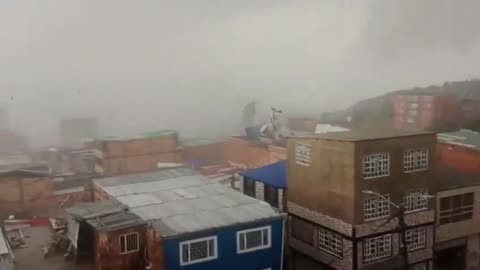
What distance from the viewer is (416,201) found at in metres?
5.10

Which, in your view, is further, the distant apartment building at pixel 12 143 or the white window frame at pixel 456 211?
the distant apartment building at pixel 12 143

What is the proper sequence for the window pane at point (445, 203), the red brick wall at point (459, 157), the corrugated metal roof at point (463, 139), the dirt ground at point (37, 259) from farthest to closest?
the corrugated metal roof at point (463, 139)
the red brick wall at point (459, 157)
the window pane at point (445, 203)
the dirt ground at point (37, 259)

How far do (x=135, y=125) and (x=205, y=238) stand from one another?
40.8 ft

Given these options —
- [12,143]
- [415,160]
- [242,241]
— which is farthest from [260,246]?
[12,143]

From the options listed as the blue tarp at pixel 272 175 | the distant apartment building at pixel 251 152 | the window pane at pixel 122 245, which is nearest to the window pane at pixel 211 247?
the window pane at pixel 122 245

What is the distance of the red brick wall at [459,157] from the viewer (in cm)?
687

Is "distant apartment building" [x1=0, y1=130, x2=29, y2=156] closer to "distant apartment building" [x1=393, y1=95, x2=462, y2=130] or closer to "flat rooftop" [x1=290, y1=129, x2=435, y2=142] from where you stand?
"distant apartment building" [x1=393, y1=95, x2=462, y2=130]

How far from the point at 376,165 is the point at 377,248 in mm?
775

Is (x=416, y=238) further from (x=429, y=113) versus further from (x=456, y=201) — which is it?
(x=429, y=113)

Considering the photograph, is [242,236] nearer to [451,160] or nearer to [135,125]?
[451,160]

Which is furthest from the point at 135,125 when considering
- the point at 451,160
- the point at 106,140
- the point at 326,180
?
the point at 326,180

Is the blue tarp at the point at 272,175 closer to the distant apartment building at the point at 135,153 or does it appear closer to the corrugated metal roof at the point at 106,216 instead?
the corrugated metal roof at the point at 106,216

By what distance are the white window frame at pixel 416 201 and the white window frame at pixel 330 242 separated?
0.70 metres

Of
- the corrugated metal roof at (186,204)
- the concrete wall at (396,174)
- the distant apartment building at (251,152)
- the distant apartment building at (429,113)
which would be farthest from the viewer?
the distant apartment building at (429,113)
